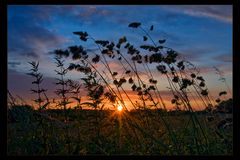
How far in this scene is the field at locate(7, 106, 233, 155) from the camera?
14.9ft

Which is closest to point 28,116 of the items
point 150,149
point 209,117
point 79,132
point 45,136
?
point 45,136

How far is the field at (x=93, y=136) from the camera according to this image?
14.9ft

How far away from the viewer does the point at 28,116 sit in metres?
4.67

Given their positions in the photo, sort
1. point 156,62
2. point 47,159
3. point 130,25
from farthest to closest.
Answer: point 156,62 → point 130,25 → point 47,159

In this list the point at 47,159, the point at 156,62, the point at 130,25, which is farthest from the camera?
the point at 156,62

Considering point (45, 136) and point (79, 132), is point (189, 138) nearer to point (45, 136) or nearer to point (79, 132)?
point (79, 132)

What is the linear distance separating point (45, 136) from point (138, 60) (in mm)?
1282

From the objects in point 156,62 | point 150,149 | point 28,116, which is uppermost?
point 156,62

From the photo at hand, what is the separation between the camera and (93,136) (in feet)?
16.0
